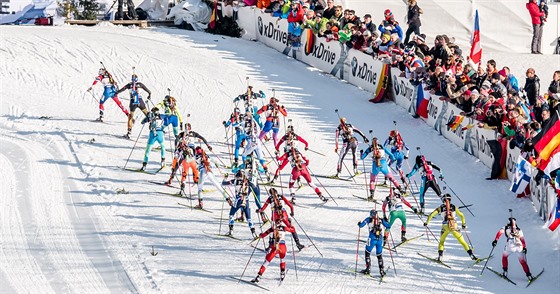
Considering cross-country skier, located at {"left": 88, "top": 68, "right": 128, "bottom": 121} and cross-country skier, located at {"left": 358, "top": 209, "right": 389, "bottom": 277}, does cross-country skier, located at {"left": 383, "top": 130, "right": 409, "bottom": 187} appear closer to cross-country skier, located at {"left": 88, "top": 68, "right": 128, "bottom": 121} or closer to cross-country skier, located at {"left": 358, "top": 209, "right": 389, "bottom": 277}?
cross-country skier, located at {"left": 358, "top": 209, "right": 389, "bottom": 277}

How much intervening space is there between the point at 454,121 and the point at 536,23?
8.81 metres

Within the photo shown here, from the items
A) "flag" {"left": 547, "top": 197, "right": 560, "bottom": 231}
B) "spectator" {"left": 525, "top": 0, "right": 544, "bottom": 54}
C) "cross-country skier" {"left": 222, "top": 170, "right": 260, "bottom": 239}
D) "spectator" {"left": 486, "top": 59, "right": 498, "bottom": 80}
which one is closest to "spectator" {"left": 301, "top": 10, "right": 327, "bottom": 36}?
"spectator" {"left": 525, "top": 0, "right": 544, "bottom": 54}

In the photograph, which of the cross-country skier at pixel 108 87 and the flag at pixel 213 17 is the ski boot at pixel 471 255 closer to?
the cross-country skier at pixel 108 87

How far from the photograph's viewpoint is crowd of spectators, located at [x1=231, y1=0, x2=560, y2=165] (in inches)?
953

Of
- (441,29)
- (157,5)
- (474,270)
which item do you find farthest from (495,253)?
(157,5)

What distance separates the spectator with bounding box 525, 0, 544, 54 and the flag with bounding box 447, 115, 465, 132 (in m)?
8.16

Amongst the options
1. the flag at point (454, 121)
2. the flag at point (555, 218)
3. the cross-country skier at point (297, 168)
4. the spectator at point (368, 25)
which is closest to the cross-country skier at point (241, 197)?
the cross-country skier at point (297, 168)

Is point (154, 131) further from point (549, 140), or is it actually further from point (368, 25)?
point (549, 140)

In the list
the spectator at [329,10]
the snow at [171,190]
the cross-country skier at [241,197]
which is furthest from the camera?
the spectator at [329,10]

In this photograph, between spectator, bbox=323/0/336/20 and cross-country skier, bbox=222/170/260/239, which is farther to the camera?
spectator, bbox=323/0/336/20

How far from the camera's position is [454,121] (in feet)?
87.4

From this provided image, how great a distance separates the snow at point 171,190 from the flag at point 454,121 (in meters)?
0.53

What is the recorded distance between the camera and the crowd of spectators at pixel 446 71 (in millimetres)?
24203

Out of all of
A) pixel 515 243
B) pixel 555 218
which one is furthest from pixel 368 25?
pixel 515 243
